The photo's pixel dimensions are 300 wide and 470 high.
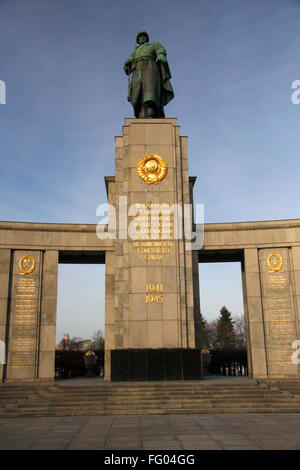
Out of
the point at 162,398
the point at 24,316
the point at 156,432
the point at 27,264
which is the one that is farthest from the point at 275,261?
the point at 156,432

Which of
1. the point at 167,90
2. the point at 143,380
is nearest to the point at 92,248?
the point at 143,380

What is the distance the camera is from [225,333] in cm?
8175

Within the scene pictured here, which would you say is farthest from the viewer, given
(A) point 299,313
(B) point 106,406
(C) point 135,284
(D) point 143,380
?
(A) point 299,313

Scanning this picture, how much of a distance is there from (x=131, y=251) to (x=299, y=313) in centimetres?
1066

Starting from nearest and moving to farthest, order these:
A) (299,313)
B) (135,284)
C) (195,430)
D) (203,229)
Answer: (195,430) < (135,284) < (299,313) < (203,229)

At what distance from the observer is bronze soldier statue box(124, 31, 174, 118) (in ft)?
86.2

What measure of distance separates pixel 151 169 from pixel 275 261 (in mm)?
9583

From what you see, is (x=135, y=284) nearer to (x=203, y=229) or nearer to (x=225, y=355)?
(x=203, y=229)

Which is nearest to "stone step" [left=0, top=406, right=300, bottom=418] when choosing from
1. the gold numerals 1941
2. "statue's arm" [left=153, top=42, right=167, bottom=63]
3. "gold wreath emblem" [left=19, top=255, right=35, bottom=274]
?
the gold numerals 1941

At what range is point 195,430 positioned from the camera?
1212cm

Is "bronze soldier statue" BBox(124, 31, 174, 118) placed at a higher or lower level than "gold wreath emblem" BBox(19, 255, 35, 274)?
higher

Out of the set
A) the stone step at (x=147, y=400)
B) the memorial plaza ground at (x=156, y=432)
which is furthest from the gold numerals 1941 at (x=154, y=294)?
the memorial plaza ground at (x=156, y=432)

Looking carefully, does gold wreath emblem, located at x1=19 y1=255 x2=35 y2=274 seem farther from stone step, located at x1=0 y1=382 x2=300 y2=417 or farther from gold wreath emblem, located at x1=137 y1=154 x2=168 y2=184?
stone step, located at x1=0 y1=382 x2=300 y2=417

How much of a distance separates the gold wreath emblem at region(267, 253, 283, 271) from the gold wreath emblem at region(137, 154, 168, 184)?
27.8ft
